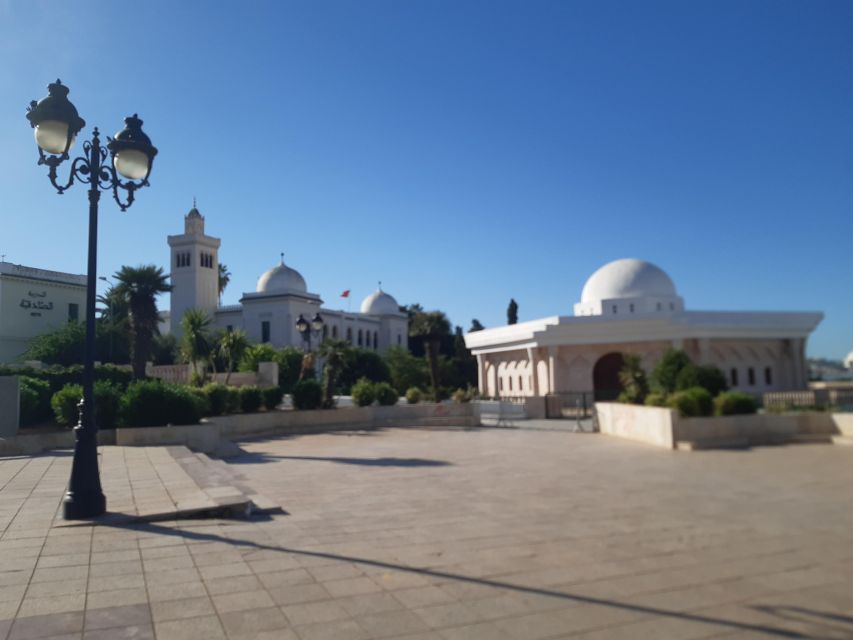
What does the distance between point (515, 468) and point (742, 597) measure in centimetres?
779

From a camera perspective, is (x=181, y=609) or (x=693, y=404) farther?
(x=693, y=404)

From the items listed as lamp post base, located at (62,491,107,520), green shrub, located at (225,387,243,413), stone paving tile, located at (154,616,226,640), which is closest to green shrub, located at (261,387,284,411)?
green shrub, located at (225,387,243,413)

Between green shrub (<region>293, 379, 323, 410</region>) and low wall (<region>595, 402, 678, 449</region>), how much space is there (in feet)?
32.1

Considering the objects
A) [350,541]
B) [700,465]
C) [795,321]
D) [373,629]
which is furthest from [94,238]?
[795,321]

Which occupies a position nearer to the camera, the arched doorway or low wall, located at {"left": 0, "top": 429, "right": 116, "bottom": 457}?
low wall, located at {"left": 0, "top": 429, "right": 116, "bottom": 457}

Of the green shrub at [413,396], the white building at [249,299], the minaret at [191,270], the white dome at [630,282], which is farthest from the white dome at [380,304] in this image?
the green shrub at [413,396]

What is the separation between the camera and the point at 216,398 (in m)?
19.5

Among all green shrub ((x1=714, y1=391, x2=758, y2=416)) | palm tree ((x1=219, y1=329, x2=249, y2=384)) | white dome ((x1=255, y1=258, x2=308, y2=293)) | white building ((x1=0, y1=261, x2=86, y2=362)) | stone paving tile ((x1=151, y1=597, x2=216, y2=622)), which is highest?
white dome ((x1=255, y1=258, x2=308, y2=293))

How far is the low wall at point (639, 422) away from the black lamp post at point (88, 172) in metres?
13.5

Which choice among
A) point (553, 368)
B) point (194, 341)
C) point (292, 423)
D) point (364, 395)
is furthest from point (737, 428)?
point (194, 341)

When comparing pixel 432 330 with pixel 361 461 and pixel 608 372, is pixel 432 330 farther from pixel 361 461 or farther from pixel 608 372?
pixel 361 461

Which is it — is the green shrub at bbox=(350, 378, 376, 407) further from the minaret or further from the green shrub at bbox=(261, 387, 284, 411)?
the minaret

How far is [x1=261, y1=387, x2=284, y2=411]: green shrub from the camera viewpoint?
72.2ft

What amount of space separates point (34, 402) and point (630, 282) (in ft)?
123
